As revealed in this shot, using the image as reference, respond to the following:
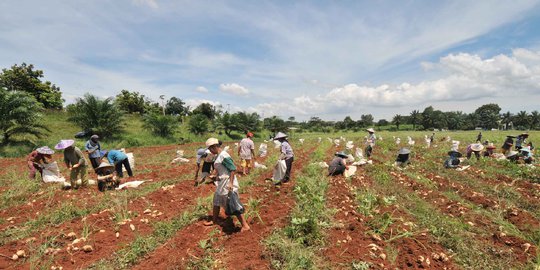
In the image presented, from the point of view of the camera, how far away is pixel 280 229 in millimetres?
4445

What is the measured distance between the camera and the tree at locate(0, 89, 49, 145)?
1453cm

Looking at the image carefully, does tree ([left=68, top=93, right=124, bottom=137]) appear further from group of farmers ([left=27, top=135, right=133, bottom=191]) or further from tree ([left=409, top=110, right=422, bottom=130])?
tree ([left=409, top=110, right=422, bottom=130])

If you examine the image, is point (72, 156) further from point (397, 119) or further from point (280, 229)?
point (397, 119)

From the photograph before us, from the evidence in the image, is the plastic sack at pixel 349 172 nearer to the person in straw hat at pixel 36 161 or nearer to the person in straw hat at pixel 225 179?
the person in straw hat at pixel 225 179

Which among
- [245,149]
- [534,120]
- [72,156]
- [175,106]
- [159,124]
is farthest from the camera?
[534,120]

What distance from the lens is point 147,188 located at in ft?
24.1

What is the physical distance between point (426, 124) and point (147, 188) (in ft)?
267

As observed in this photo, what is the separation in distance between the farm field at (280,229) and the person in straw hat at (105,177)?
1.19 feet

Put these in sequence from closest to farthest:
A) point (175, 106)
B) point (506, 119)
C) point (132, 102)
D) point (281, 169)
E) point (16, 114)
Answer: point (281, 169) → point (16, 114) → point (132, 102) → point (175, 106) → point (506, 119)

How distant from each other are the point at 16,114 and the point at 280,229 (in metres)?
18.3

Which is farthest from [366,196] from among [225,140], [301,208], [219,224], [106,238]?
[225,140]

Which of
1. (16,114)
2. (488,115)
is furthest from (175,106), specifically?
(488,115)

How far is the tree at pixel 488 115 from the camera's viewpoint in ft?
263

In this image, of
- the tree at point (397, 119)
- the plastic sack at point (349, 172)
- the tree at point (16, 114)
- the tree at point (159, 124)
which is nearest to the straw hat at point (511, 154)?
the plastic sack at point (349, 172)
